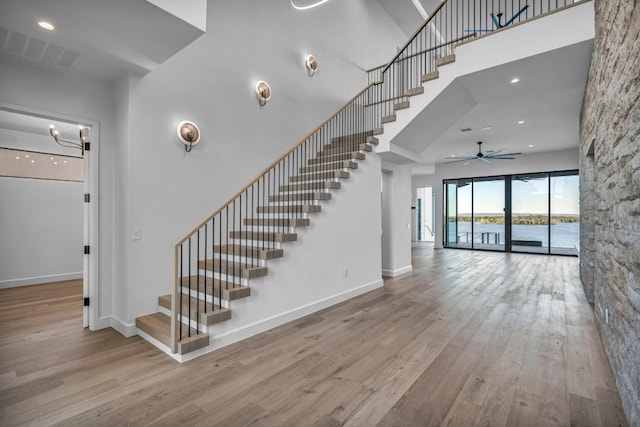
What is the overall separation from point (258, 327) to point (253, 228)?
5.28 feet

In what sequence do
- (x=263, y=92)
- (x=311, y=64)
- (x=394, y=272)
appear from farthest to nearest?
(x=394, y=272)
(x=311, y=64)
(x=263, y=92)

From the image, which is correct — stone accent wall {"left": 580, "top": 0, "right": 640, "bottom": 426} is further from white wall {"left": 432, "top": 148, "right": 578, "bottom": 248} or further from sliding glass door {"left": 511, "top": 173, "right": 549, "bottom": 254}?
sliding glass door {"left": 511, "top": 173, "right": 549, "bottom": 254}

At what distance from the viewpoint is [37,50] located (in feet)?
10.1

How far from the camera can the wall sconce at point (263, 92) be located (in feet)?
16.3

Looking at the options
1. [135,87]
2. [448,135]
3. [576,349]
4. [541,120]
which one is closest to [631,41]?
[576,349]

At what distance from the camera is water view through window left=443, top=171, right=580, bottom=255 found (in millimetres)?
9875

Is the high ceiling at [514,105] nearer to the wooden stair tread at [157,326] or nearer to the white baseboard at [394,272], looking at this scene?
the white baseboard at [394,272]

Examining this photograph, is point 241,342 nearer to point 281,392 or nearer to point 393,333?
point 281,392

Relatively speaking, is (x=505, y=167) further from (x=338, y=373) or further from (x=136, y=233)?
(x=136, y=233)

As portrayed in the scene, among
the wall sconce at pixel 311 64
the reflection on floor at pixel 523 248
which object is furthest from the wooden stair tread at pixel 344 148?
the reflection on floor at pixel 523 248

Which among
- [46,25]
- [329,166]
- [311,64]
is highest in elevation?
[311,64]

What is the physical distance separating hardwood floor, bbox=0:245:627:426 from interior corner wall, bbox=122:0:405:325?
100 centimetres

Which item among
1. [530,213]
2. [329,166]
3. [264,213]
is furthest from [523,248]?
[264,213]

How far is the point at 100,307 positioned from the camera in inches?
147
